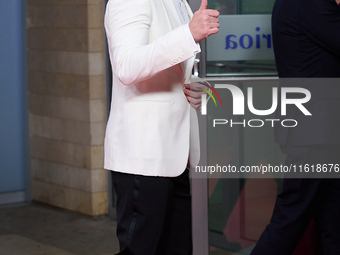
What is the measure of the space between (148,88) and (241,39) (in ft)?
4.22

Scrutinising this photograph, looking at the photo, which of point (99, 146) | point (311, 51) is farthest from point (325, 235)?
point (99, 146)

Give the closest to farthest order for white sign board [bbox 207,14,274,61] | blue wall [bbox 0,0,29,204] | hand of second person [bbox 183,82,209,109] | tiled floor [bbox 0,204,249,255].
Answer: hand of second person [bbox 183,82,209,109]
white sign board [bbox 207,14,274,61]
tiled floor [bbox 0,204,249,255]
blue wall [bbox 0,0,29,204]

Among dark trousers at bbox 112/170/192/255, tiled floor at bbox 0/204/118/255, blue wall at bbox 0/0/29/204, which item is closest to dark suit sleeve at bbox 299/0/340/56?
dark trousers at bbox 112/170/192/255

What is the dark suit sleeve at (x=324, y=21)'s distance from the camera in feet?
7.11

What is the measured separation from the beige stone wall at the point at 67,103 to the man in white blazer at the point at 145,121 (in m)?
2.63

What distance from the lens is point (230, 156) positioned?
314cm

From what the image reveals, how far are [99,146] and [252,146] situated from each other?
1632 millimetres

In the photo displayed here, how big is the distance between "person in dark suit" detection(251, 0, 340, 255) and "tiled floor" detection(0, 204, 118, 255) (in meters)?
1.69

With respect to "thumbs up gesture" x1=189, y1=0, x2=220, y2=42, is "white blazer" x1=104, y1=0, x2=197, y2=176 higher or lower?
lower

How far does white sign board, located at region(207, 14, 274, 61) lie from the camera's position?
291 centimetres

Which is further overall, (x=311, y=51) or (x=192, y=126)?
(x=311, y=51)

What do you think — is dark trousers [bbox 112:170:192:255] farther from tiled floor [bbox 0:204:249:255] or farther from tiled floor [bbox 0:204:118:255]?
tiled floor [bbox 0:204:118:255]

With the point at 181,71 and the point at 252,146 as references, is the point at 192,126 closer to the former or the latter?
the point at 181,71

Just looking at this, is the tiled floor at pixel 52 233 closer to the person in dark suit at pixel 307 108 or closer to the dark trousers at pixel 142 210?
the person in dark suit at pixel 307 108
